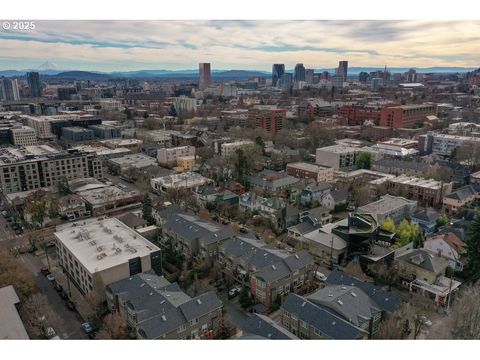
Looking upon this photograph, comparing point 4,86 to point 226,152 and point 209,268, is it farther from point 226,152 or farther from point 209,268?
point 209,268

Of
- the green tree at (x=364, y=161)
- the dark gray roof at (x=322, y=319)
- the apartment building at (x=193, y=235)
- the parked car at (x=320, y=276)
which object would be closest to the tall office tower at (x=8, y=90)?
the green tree at (x=364, y=161)

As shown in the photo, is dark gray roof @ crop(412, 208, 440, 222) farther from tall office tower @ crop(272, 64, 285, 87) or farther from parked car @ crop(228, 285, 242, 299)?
tall office tower @ crop(272, 64, 285, 87)

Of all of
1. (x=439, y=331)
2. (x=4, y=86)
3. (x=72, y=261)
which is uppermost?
(x=4, y=86)

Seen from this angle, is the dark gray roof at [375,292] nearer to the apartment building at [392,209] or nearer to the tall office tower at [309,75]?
the apartment building at [392,209]

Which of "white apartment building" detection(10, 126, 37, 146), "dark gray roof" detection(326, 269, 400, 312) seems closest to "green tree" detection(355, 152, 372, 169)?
"dark gray roof" detection(326, 269, 400, 312)

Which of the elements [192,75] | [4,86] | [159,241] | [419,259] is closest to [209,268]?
[159,241]
